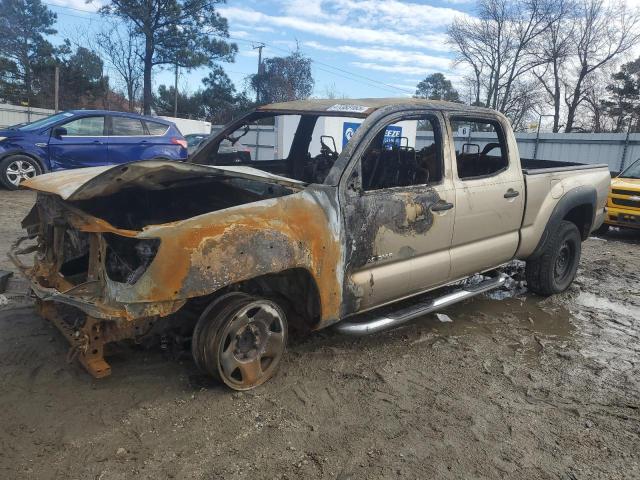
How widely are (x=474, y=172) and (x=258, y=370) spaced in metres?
2.96

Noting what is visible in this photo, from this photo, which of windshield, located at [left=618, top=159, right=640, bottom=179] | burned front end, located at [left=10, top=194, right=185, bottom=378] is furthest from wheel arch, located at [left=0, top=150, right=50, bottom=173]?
windshield, located at [left=618, top=159, right=640, bottom=179]

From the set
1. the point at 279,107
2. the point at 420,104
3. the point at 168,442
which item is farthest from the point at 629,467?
the point at 279,107

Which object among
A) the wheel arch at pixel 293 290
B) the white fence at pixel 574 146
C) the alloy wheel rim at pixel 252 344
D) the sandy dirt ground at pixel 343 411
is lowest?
the sandy dirt ground at pixel 343 411

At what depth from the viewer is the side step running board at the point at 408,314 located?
3557mm

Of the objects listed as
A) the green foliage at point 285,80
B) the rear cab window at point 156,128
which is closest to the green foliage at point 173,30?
the green foliage at point 285,80

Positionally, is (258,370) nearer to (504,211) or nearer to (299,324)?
(299,324)

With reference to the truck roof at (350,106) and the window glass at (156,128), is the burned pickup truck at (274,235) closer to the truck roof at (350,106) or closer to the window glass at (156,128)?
the truck roof at (350,106)

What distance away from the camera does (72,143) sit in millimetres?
10219

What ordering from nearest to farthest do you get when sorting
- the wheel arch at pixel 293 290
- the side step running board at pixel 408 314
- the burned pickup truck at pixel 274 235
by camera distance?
1. the burned pickup truck at pixel 274 235
2. the wheel arch at pixel 293 290
3. the side step running board at pixel 408 314

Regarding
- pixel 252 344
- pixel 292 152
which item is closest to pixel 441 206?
pixel 292 152

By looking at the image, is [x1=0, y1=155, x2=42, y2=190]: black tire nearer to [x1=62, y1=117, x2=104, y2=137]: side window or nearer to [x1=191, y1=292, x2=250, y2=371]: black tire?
[x1=62, y1=117, x2=104, y2=137]: side window

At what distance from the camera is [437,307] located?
13.4 ft

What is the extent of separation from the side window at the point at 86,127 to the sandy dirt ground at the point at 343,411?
669cm

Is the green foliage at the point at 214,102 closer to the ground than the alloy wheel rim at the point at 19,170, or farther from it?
farther from it
